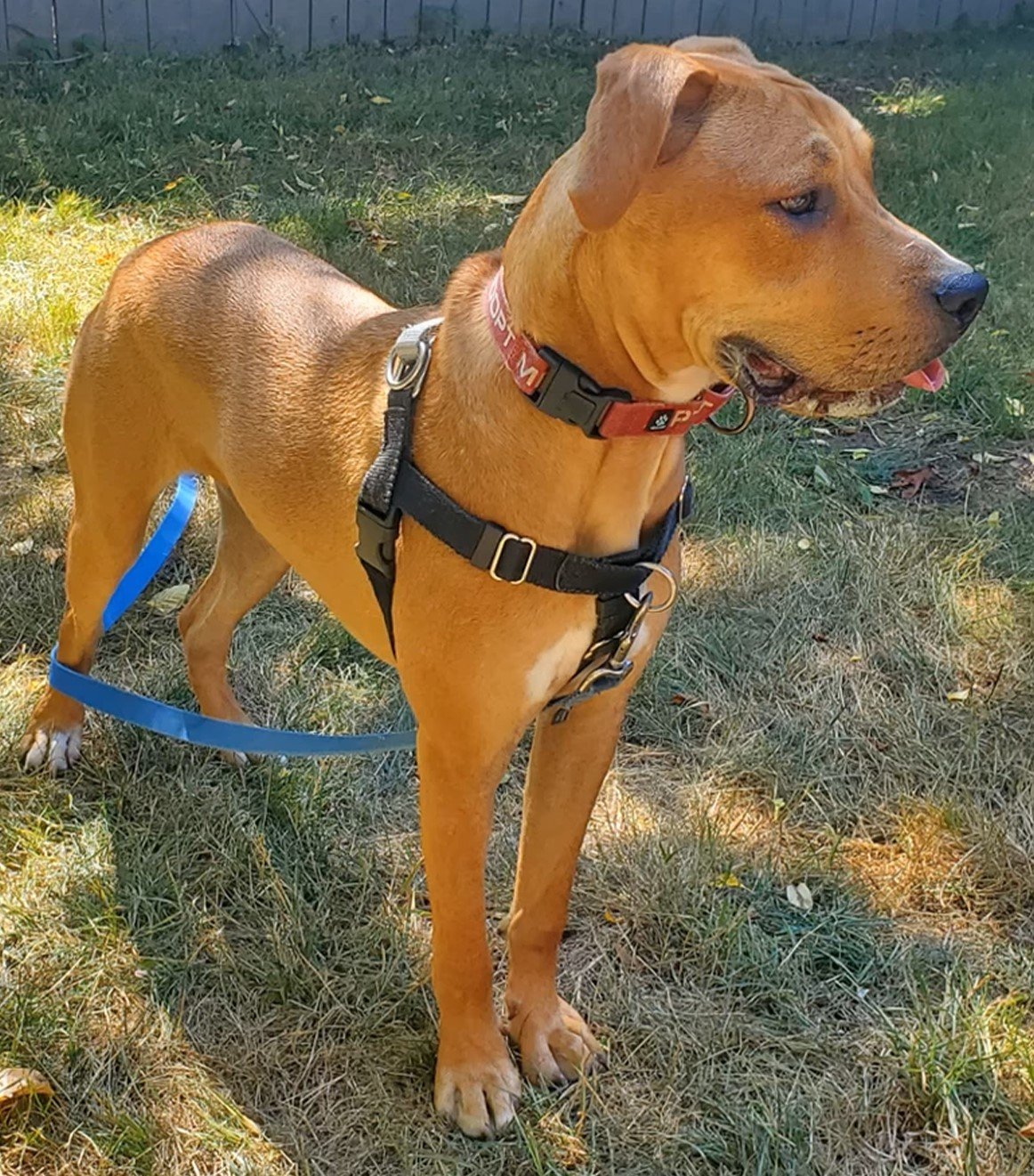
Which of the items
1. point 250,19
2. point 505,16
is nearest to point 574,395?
point 250,19

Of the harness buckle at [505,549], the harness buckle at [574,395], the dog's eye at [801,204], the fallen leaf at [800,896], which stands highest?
the dog's eye at [801,204]

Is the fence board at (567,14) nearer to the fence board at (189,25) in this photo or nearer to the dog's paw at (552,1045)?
the fence board at (189,25)

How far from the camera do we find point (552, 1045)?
2.66 metres

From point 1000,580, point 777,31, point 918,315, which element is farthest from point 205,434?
point 777,31

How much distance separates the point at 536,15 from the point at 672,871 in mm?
9785

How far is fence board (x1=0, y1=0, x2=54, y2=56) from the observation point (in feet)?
28.9

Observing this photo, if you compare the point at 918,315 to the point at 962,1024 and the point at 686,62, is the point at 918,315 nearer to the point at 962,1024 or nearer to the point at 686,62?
the point at 686,62

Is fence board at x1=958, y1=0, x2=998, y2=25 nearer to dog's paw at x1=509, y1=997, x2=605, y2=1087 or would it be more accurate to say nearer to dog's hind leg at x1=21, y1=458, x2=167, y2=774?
A: dog's hind leg at x1=21, y1=458, x2=167, y2=774

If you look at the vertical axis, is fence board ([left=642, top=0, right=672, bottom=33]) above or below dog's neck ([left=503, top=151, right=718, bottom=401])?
below

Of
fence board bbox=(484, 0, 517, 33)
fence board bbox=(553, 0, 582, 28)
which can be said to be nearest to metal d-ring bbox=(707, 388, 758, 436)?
fence board bbox=(484, 0, 517, 33)

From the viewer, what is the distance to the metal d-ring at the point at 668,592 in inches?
86.4

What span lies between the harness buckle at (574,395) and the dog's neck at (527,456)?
0.02 m

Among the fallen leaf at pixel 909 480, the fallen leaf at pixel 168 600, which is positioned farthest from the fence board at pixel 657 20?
the fallen leaf at pixel 168 600

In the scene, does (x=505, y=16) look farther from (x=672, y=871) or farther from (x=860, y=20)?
(x=672, y=871)
